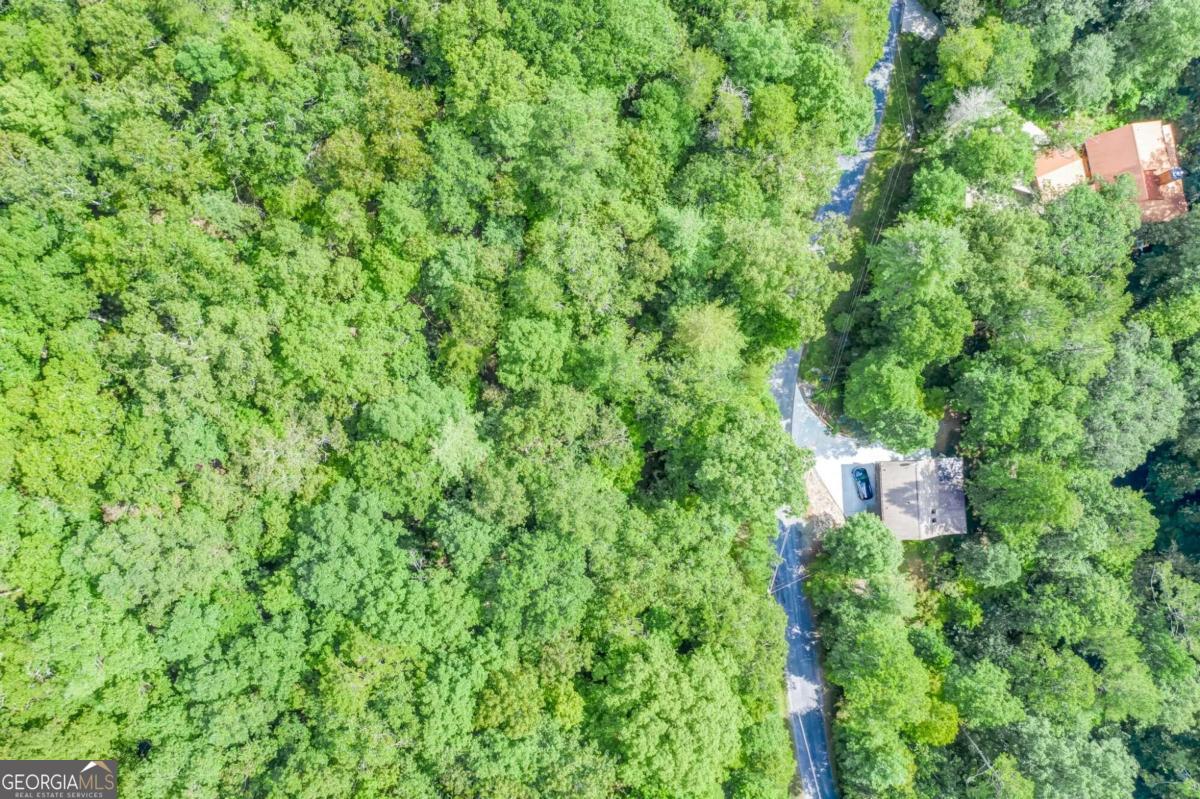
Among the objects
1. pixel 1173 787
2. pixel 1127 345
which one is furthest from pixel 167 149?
pixel 1173 787

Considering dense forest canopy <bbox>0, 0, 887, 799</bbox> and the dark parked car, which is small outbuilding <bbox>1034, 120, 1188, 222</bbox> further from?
the dark parked car

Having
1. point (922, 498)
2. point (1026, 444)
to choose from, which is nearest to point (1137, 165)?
point (1026, 444)

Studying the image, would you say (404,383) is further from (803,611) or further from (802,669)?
(802,669)

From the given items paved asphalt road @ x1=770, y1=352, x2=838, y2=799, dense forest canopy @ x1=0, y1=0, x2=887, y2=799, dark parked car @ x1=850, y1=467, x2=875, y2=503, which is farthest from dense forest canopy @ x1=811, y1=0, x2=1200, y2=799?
dense forest canopy @ x1=0, y1=0, x2=887, y2=799

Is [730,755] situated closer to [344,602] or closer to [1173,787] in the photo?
[344,602]

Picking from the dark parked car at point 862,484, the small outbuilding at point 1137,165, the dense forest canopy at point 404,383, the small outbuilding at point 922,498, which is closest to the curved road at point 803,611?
the dark parked car at point 862,484

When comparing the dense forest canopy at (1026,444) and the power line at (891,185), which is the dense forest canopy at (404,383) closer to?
the power line at (891,185)
